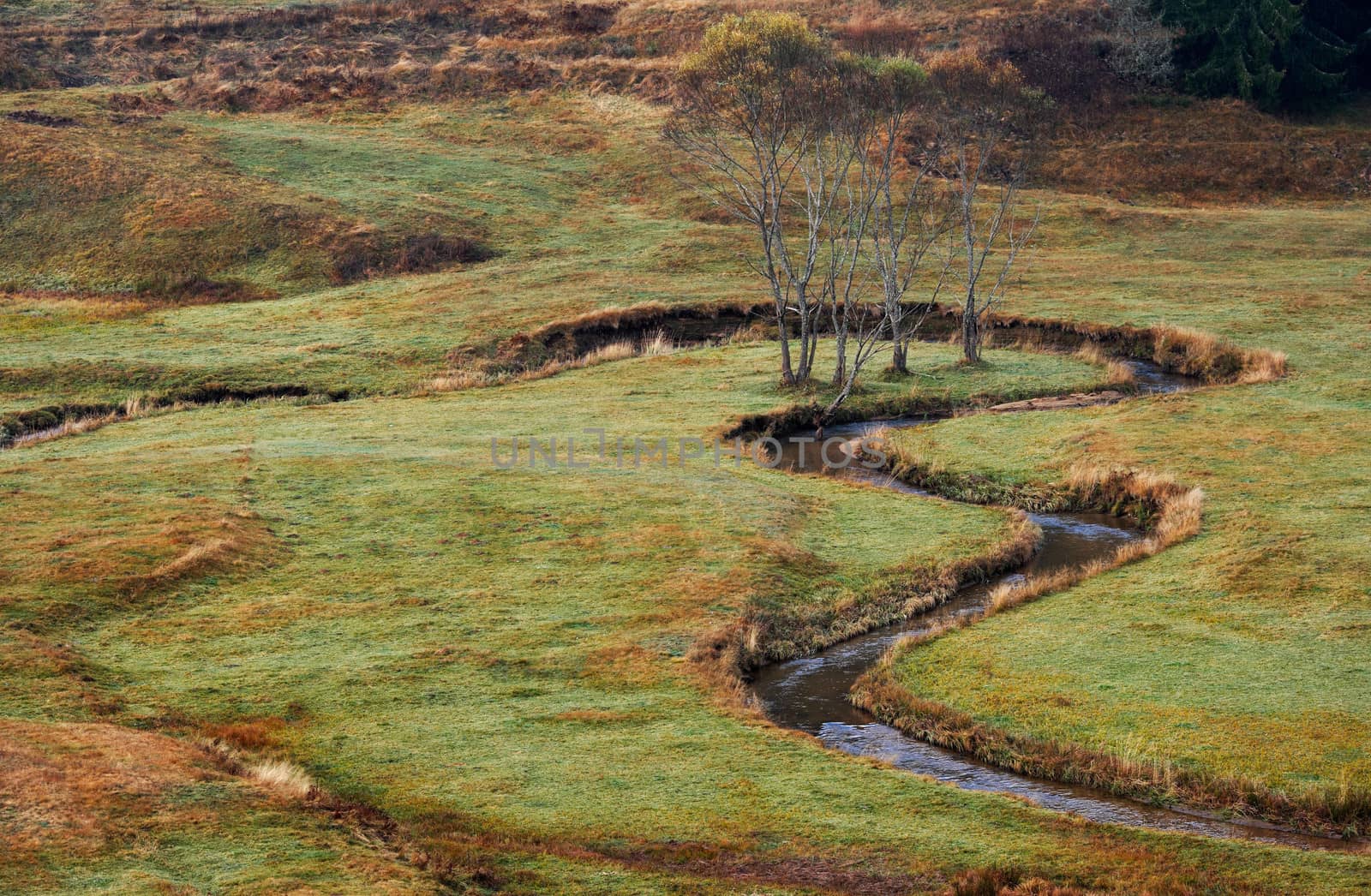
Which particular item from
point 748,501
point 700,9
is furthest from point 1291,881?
point 700,9

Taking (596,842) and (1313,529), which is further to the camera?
(1313,529)

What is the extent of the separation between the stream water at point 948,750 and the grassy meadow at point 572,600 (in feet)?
2.91

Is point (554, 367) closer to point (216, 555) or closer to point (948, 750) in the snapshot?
point (216, 555)

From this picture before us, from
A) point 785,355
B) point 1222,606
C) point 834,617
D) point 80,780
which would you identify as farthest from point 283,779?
point 785,355

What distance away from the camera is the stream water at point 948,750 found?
1627 cm

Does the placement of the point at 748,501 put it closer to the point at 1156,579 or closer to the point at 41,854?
the point at 1156,579

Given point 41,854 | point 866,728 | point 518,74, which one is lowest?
point 866,728

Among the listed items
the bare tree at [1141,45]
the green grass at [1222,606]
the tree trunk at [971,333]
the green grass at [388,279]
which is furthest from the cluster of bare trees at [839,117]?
the bare tree at [1141,45]

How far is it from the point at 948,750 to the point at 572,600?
7953 millimetres

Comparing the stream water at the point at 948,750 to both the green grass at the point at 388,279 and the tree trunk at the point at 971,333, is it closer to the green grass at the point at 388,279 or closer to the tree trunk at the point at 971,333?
the tree trunk at the point at 971,333

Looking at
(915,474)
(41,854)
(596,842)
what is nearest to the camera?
(41,854)

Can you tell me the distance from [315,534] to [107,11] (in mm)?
84837

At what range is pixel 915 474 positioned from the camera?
33.6 m

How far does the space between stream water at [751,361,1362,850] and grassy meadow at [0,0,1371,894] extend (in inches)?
35.0
